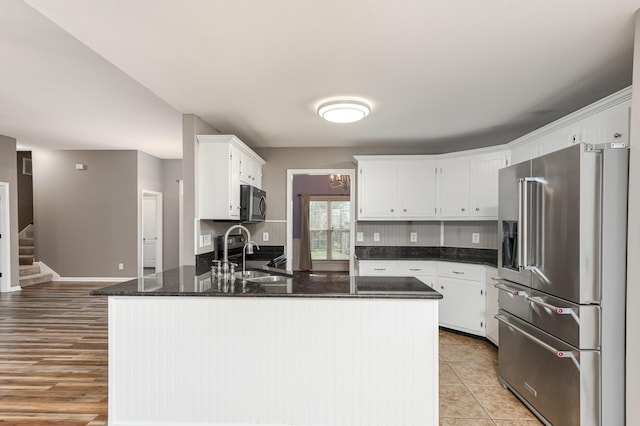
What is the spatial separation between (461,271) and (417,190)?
1.19m

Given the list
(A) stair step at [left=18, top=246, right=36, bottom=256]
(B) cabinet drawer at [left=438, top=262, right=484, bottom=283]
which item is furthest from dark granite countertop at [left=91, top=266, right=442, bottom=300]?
(A) stair step at [left=18, top=246, right=36, bottom=256]

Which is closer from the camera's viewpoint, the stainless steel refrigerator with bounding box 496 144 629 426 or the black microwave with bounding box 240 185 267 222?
the stainless steel refrigerator with bounding box 496 144 629 426

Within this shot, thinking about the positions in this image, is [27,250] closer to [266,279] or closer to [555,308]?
[266,279]

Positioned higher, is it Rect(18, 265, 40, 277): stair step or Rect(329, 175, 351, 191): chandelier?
Rect(329, 175, 351, 191): chandelier

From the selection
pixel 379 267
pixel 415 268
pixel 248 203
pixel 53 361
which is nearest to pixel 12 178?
pixel 53 361

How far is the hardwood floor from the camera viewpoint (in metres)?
2.19

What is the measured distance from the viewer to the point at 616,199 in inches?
70.7

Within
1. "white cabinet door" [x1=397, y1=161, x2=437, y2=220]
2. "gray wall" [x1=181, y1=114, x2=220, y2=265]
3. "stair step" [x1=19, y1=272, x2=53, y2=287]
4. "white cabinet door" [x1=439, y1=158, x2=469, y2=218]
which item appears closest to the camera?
"gray wall" [x1=181, y1=114, x2=220, y2=265]

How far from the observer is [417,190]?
14.2 ft

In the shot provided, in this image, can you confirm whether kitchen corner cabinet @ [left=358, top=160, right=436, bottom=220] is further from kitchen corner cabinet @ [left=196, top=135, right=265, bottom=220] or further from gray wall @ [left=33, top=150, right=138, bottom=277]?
gray wall @ [left=33, top=150, right=138, bottom=277]

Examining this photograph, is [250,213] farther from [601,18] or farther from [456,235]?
[601,18]

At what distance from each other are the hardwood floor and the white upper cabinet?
335 cm

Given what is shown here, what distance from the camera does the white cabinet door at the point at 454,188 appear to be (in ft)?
13.1

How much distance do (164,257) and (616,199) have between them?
7528mm
